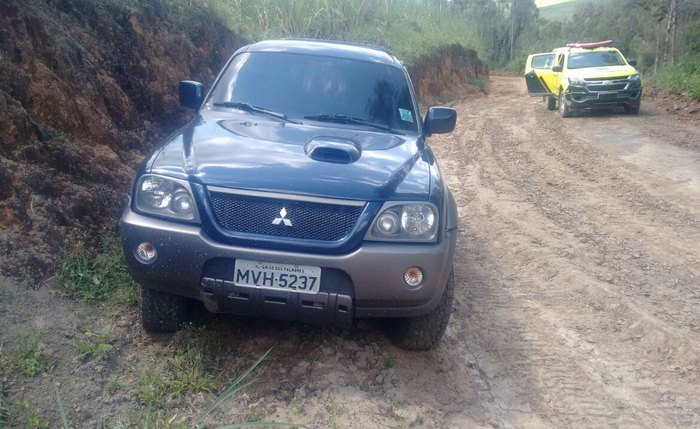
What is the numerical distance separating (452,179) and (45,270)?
6.28m

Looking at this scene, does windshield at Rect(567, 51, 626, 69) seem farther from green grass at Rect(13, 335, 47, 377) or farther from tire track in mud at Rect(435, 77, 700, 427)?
green grass at Rect(13, 335, 47, 377)

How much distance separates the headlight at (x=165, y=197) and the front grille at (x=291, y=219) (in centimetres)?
17

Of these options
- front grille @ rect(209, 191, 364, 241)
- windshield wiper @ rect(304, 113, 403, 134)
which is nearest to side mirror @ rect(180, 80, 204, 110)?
windshield wiper @ rect(304, 113, 403, 134)

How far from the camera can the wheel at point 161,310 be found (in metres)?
3.68

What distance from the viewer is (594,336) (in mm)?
4324

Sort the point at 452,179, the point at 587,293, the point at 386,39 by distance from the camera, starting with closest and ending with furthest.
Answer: the point at 587,293
the point at 452,179
the point at 386,39

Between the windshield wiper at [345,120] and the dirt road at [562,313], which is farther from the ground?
the windshield wiper at [345,120]

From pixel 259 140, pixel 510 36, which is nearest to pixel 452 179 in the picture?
pixel 259 140

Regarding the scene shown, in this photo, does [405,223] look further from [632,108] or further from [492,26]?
[492,26]

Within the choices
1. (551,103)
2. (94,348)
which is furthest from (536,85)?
(94,348)

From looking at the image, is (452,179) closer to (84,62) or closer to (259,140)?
(84,62)

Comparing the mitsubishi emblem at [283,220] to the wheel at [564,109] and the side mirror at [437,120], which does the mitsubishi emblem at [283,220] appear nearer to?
the side mirror at [437,120]

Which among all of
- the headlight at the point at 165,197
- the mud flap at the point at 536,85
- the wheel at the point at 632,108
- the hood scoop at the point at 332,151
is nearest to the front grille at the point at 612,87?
the wheel at the point at 632,108

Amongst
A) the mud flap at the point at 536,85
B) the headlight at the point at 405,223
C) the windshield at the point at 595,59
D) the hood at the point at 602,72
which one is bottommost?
the mud flap at the point at 536,85
